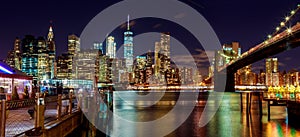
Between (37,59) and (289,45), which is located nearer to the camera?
(289,45)

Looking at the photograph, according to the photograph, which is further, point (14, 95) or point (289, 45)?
point (289, 45)

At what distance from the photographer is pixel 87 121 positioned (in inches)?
696

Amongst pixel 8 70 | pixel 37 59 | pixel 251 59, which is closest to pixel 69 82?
pixel 37 59

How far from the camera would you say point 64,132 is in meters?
12.5

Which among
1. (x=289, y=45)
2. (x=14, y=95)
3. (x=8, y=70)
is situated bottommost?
(x=14, y=95)

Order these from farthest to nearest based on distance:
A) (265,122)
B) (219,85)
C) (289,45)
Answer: (219,85), (289,45), (265,122)

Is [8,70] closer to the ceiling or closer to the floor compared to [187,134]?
closer to the ceiling

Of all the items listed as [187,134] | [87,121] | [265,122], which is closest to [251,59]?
[265,122]

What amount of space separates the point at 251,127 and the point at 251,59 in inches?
1892

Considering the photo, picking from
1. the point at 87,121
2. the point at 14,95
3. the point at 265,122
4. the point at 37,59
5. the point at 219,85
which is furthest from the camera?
the point at 37,59

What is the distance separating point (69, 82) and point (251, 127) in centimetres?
9302

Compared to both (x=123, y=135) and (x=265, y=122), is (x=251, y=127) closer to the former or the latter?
(x=265, y=122)

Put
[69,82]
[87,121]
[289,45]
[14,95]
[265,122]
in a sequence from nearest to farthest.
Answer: [87,121], [14,95], [265,122], [289,45], [69,82]

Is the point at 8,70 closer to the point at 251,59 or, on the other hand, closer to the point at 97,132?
the point at 97,132
